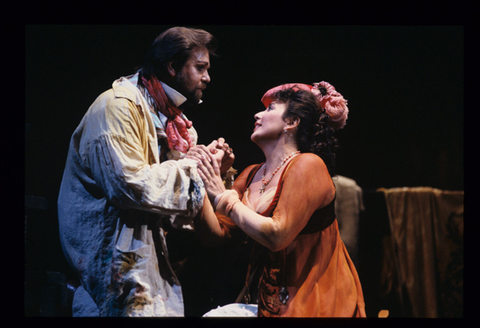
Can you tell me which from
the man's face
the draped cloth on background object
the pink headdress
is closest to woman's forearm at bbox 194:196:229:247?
the man's face

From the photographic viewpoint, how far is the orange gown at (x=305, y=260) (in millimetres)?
2598

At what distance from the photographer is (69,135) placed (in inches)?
110

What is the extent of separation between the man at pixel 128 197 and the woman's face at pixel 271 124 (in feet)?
1.39

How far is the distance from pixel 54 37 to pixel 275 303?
1907 millimetres

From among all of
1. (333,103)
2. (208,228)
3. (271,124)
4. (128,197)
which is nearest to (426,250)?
(333,103)

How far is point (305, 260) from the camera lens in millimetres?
2641

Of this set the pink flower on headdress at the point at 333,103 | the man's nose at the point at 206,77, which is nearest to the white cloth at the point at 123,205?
the man's nose at the point at 206,77

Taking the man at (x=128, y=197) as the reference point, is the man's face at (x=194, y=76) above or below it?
above

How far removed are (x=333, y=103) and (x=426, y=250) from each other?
3.31 feet

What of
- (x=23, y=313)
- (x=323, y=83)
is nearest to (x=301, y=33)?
(x=323, y=83)

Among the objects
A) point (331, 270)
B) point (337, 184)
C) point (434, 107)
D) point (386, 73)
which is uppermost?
point (386, 73)

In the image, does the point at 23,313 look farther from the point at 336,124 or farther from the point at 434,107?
the point at 434,107

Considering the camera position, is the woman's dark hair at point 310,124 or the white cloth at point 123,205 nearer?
the white cloth at point 123,205

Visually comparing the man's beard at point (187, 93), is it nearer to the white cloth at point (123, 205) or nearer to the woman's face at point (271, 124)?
the white cloth at point (123, 205)
